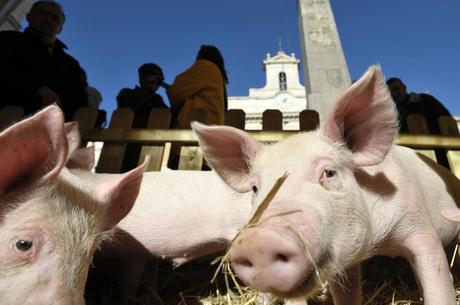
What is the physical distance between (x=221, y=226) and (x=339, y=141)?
957 millimetres

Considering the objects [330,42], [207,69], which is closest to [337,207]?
[207,69]

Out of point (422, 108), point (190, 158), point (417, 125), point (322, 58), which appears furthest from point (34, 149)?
point (322, 58)

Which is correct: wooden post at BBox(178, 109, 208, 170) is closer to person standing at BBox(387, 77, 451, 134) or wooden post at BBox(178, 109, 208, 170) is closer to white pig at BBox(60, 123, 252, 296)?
white pig at BBox(60, 123, 252, 296)

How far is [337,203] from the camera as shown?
1.33 meters

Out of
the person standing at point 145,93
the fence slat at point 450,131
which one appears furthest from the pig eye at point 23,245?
the fence slat at point 450,131

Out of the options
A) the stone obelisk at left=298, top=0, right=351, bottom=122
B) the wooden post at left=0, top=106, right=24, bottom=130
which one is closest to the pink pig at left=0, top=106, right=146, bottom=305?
the wooden post at left=0, top=106, right=24, bottom=130

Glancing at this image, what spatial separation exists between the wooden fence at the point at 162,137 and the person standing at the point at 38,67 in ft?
0.69

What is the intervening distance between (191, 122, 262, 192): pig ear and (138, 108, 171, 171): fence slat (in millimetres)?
1312

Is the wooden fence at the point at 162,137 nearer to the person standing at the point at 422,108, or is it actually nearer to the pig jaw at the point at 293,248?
the person standing at the point at 422,108

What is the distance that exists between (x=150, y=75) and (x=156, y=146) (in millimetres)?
1135

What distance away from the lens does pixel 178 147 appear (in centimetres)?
310

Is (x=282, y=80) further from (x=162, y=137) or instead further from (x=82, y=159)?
(x=82, y=159)

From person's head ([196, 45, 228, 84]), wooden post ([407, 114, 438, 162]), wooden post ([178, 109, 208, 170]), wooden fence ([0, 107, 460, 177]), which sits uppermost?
person's head ([196, 45, 228, 84])

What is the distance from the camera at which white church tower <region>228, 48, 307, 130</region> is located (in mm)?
34406
